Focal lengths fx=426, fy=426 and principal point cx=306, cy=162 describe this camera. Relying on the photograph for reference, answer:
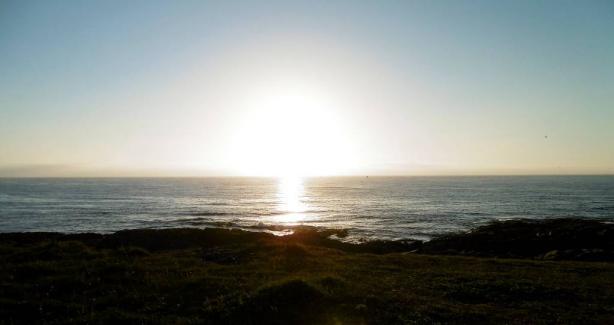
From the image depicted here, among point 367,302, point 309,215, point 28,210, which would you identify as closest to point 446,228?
point 309,215

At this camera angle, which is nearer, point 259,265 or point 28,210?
point 259,265

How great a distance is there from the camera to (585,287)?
19.5 m

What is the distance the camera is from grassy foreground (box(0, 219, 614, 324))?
1444cm

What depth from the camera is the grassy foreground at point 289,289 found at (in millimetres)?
14438

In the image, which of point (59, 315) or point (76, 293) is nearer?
point (59, 315)

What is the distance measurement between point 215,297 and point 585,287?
16.6 metres

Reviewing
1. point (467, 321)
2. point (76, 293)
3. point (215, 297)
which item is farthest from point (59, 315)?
point (467, 321)

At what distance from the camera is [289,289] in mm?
15875

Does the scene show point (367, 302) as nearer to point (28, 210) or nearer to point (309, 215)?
point (309, 215)

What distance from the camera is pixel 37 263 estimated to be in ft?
72.1

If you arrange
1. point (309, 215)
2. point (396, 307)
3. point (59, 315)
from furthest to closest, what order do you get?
1. point (309, 215)
2. point (396, 307)
3. point (59, 315)

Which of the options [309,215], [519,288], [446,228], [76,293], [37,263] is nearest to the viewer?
[76,293]

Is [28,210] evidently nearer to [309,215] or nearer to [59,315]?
[309,215]

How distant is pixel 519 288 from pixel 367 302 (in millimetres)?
7633
